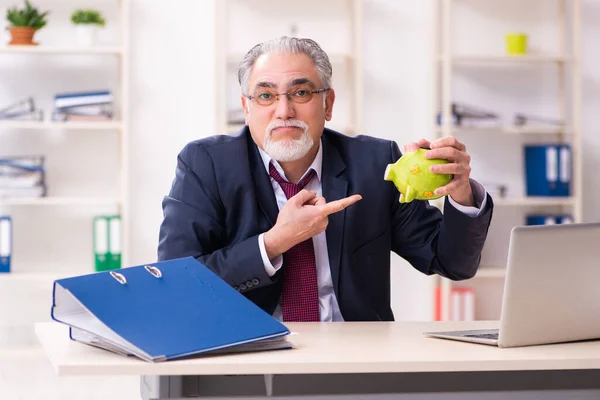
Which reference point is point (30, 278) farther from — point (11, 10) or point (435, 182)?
point (435, 182)

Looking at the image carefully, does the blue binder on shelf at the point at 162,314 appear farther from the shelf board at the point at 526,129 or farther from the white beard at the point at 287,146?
the shelf board at the point at 526,129

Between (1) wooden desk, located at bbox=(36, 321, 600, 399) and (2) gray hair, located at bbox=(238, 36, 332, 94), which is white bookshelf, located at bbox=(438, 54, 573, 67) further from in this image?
(1) wooden desk, located at bbox=(36, 321, 600, 399)

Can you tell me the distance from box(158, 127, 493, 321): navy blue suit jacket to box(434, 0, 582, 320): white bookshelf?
2.21 metres

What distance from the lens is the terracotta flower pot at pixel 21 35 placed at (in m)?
4.18

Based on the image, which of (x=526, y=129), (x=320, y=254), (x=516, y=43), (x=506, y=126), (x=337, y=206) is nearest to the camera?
(x=337, y=206)

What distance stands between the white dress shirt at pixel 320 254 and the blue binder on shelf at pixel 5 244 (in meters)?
2.35

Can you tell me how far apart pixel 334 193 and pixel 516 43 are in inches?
105

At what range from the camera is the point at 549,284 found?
1423 millimetres

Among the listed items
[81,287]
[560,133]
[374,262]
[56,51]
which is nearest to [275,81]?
[374,262]

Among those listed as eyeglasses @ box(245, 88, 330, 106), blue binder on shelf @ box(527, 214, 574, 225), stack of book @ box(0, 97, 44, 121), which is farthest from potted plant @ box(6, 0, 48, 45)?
blue binder on shelf @ box(527, 214, 574, 225)

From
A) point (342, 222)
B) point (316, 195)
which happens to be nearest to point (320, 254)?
point (342, 222)

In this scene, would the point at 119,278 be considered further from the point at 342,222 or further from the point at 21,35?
the point at 21,35

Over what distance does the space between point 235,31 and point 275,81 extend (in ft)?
8.14

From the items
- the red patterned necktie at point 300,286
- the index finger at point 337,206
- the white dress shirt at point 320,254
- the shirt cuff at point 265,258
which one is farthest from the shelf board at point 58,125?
the index finger at point 337,206
